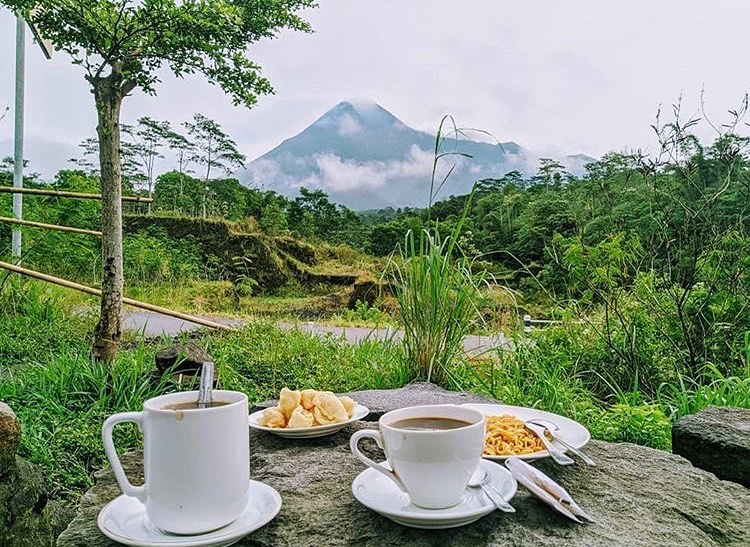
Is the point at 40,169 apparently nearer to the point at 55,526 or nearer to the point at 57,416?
the point at 57,416

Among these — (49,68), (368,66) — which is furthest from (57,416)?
Result: (368,66)

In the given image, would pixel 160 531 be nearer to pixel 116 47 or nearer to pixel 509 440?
pixel 509 440

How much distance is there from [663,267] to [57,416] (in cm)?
264

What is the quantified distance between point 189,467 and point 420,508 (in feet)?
0.84

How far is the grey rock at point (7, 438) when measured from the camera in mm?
1261

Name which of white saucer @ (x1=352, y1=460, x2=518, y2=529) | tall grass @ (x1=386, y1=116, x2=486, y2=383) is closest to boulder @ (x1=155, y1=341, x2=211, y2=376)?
tall grass @ (x1=386, y1=116, x2=486, y2=383)

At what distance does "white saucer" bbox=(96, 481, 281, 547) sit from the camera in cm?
59

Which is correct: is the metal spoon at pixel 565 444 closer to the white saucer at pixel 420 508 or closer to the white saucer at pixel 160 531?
the white saucer at pixel 420 508

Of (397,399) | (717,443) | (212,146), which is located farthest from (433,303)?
(212,146)

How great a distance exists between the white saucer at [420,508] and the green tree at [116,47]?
87.7 inches

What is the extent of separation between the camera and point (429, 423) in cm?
71

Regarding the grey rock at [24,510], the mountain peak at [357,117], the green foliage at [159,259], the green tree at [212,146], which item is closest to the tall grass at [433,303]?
the grey rock at [24,510]

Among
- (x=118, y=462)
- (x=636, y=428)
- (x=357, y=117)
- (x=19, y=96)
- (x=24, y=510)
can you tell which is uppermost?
(x=357, y=117)

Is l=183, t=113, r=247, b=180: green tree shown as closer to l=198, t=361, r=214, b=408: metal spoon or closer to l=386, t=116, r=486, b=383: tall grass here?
l=386, t=116, r=486, b=383: tall grass
